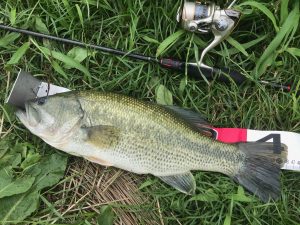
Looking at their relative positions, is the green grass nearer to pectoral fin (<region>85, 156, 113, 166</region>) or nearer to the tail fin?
the tail fin

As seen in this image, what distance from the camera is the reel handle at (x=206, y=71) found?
169 inches

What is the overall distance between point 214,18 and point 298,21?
0.81 m

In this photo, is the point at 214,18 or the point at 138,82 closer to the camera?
the point at 214,18

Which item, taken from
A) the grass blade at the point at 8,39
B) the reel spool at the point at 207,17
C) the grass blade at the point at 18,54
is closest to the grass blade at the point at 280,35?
the reel spool at the point at 207,17

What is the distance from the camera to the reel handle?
429 centimetres

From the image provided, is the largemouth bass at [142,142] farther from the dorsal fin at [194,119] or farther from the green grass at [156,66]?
the green grass at [156,66]

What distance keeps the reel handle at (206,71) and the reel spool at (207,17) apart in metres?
0.32

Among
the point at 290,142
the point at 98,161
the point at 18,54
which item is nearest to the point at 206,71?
the point at 290,142

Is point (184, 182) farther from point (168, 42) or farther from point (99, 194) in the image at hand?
point (168, 42)


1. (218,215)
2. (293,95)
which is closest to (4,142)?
(218,215)

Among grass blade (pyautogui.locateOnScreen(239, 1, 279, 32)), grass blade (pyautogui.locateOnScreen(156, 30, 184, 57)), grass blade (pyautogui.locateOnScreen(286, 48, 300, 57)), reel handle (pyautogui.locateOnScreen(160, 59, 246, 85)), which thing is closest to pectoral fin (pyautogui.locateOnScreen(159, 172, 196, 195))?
reel handle (pyautogui.locateOnScreen(160, 59, 246, 85))

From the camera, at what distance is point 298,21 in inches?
169

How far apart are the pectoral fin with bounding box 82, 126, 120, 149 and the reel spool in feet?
3.74

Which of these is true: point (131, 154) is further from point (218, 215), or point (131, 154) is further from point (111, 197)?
point (218, 215)
